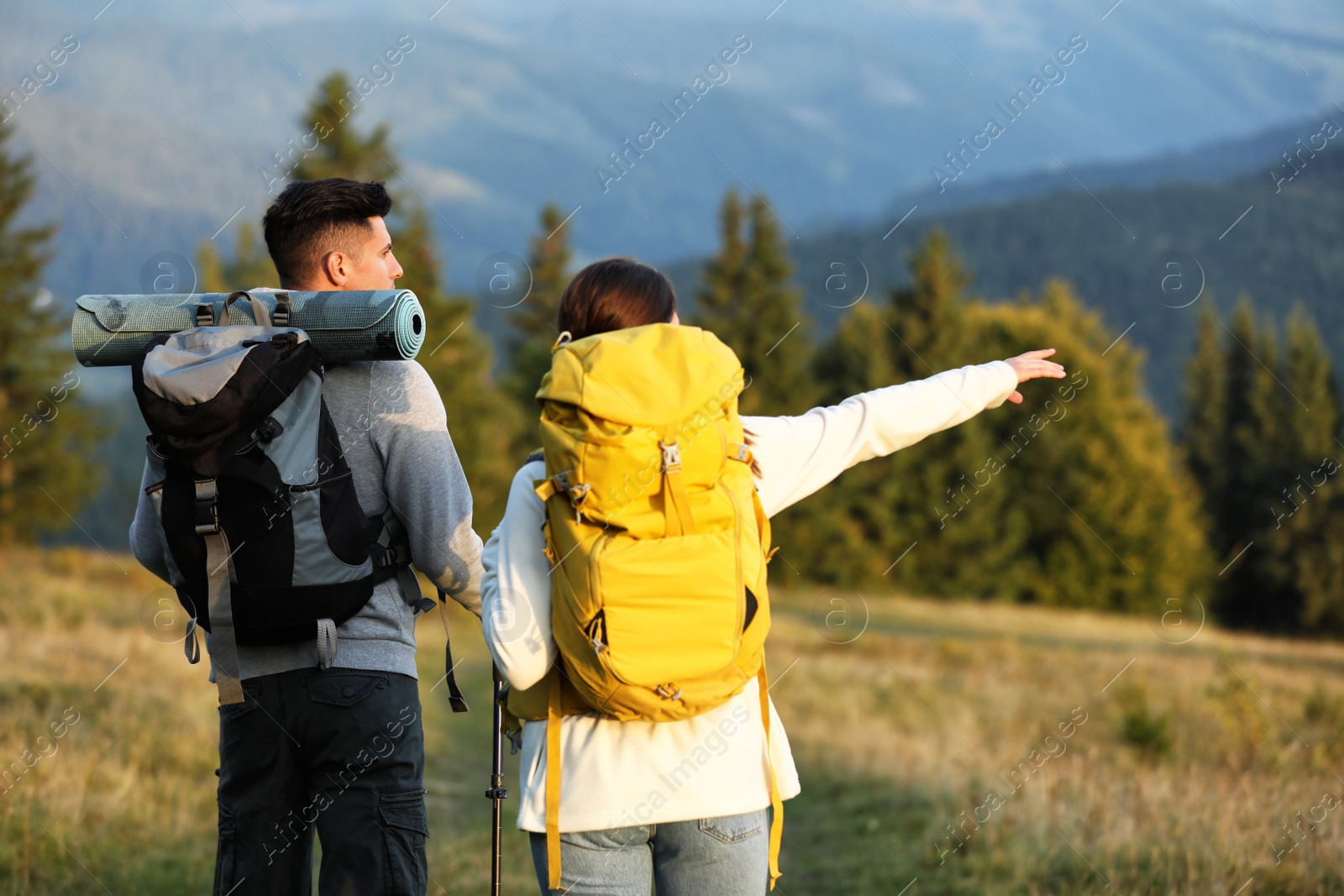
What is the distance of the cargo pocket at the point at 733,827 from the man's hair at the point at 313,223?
5.65 ft

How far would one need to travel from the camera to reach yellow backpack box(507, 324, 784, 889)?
228 cm

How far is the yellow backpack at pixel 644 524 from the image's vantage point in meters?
2.28

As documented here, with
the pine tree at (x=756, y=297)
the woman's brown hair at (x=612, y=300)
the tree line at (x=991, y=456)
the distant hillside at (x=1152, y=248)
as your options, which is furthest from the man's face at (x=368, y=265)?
the distant hillside at (x=1152, y=248)

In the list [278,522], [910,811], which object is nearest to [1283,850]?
[910,811]

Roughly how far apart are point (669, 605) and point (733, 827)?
52 cm

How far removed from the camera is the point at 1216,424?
48531 millimetres

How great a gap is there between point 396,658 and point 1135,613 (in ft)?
144

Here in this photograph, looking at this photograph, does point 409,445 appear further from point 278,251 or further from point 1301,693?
point 1301,693

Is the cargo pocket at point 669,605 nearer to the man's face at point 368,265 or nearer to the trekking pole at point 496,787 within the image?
the trekking pole at point 496,787

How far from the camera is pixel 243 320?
284 centimetres

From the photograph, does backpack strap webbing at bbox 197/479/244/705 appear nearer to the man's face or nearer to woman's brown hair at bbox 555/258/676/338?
the man's face

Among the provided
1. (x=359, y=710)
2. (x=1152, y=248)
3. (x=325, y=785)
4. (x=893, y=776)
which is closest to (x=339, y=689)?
(x=359, y=710)

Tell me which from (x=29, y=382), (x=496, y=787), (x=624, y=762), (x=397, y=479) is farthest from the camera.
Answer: (x=29, y=382)

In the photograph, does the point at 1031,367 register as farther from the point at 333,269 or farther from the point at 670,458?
the point at 333,269
